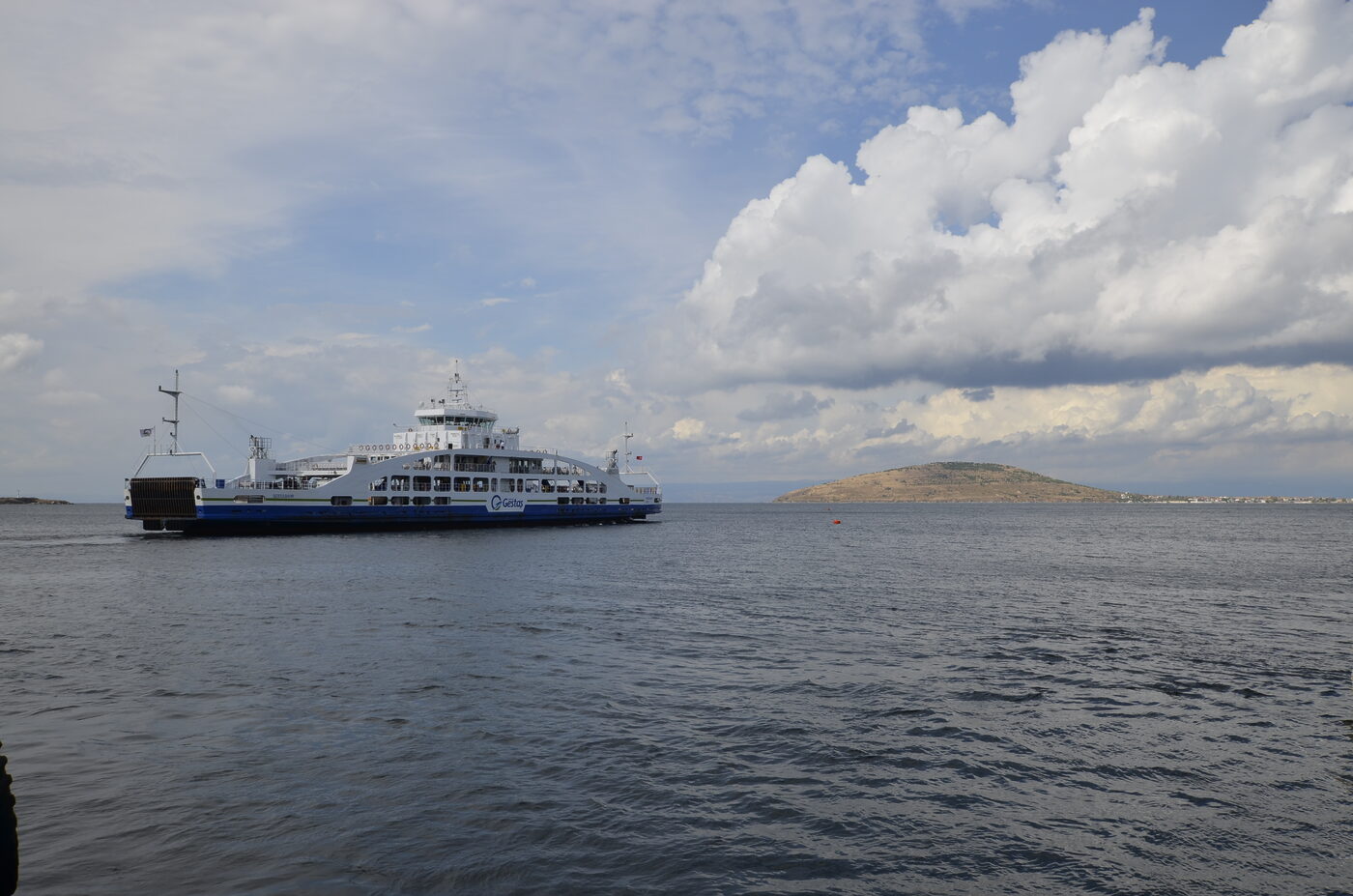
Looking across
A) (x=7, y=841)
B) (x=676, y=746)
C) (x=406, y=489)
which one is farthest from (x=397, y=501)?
(x=7, y=841)

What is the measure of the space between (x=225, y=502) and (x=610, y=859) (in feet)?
279

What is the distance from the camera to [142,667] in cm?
2408

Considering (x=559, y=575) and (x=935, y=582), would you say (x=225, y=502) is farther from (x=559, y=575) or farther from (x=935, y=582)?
(x=935, y=582)

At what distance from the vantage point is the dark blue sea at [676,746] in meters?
11.6

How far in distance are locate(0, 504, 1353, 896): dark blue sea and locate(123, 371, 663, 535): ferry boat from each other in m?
47.3

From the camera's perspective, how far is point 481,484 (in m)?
100

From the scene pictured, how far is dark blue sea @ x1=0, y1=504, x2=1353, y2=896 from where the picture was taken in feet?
38.0

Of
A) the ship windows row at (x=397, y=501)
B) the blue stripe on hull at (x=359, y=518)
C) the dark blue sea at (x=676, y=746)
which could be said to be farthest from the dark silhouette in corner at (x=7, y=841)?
the ship windows row at (x=397, y=501)

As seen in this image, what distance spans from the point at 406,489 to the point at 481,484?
972 cm

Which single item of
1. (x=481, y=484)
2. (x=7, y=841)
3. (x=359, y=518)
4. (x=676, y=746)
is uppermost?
(x=481, y=484)

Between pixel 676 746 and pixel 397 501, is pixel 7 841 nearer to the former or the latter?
pixel 676 746

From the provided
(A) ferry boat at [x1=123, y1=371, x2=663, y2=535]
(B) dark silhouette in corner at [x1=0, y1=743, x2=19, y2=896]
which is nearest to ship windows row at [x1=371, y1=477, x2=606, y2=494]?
(A) ferry boat at [x1=123, y1=371, x2=663, y2=535]

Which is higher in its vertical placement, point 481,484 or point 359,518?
point 481,484

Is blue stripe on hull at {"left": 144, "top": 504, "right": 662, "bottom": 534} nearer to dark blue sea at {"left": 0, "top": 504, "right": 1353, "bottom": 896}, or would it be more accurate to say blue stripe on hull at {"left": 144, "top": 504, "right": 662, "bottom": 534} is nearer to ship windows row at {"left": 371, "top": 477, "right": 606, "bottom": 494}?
ship windows row at {"left": 371, "top": 477, "right": 606, "bottom": 494}
